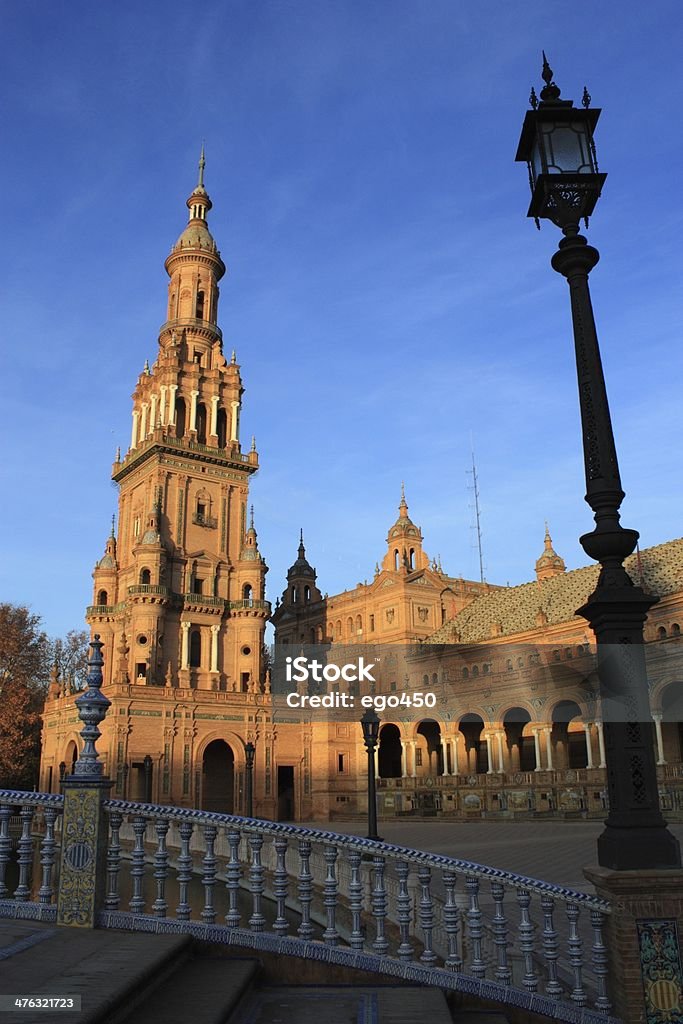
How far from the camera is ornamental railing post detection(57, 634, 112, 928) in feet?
20.2

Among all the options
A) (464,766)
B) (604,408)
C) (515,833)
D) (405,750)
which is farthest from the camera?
(405,750)

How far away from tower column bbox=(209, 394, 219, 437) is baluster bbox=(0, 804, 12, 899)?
46444mm

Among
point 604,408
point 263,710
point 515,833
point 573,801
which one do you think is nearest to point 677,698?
point 573,801

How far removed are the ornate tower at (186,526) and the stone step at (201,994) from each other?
123 feet

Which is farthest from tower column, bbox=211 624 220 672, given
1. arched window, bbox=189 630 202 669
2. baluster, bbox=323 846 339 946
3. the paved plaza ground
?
baluster, bbox=323 846 339 946

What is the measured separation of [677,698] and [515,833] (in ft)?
41.6

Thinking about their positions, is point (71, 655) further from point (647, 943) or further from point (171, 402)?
point (647, 943)

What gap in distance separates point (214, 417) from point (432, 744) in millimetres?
24703

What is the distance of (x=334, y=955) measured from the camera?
6.18 m

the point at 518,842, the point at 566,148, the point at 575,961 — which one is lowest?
the point at 518,842

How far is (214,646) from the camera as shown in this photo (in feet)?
155

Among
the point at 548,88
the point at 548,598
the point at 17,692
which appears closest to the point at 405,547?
the point at 548,598

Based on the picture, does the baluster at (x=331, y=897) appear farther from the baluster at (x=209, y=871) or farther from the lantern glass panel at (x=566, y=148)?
the lantern glass panel at (x=566, y=148)

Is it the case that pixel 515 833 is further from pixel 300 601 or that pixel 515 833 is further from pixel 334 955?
pixel 300 601
